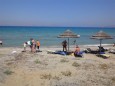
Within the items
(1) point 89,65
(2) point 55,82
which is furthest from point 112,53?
(2) point 55,82

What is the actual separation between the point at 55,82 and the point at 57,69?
2.70 meters

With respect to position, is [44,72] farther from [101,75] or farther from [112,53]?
[112,53]

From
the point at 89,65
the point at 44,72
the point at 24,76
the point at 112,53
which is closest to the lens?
the point at 24,76

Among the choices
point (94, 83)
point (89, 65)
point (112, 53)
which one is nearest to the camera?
point (94, 83)

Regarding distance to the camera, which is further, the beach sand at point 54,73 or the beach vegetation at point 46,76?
the beach vegetation at point 46,76

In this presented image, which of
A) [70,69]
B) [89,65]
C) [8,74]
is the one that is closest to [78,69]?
[70,69]

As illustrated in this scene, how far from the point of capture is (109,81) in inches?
439

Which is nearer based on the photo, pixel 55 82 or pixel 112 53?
pixel 55 82

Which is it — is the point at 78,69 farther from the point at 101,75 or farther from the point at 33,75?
the point at 33,75

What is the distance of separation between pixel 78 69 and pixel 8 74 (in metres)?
4.07

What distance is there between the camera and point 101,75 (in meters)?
12.3

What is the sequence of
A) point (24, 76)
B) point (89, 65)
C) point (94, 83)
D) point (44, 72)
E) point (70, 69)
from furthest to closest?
point (89, 65) < point (70, 69) < point (44, 72) < point (24, 76) < point (94, 83)

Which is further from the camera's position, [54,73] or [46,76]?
[54,73]

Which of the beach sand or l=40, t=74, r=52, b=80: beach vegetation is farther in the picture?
l=40, t=74, r=52, b=80: beach vegetation
